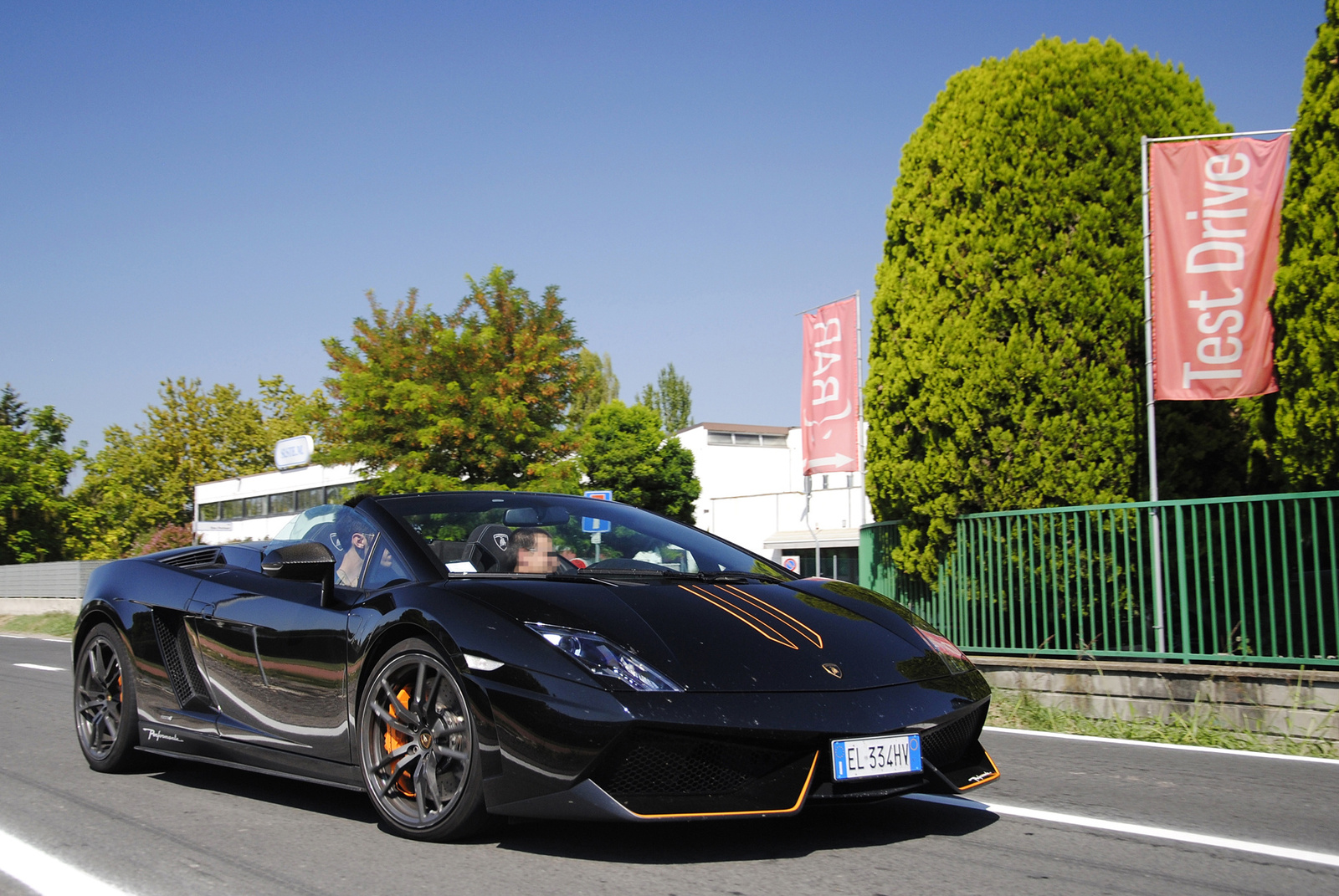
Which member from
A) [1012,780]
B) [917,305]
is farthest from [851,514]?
[1012,780]

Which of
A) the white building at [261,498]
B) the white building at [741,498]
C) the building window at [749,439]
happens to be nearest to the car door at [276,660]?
the white building at [741,498]

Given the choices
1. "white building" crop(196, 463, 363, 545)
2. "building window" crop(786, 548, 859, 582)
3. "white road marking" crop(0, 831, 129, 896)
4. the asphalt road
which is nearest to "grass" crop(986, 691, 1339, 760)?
the asphalt road

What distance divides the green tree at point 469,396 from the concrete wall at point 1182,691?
20.3 metres

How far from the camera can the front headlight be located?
352 centimetres

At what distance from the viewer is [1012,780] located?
5363mm

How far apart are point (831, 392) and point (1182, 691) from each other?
8003mm

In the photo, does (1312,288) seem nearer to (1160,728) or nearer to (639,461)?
(1160,728)

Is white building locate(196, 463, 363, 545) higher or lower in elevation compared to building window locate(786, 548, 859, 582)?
higher

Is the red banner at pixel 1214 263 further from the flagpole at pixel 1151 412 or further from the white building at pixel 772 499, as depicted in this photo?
the white building at pixel 772 499

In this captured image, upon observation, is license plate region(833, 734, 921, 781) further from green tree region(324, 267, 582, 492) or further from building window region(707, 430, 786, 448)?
building window region(707, 430, 786, 448)

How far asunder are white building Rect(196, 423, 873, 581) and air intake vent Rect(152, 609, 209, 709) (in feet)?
107

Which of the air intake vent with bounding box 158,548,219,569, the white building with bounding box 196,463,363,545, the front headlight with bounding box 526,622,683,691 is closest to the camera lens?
the front headlight with bounding box 526,622,683,691

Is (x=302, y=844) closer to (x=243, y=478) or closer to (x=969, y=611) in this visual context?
(x=969, y=611)

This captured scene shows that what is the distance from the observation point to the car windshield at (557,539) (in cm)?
461
